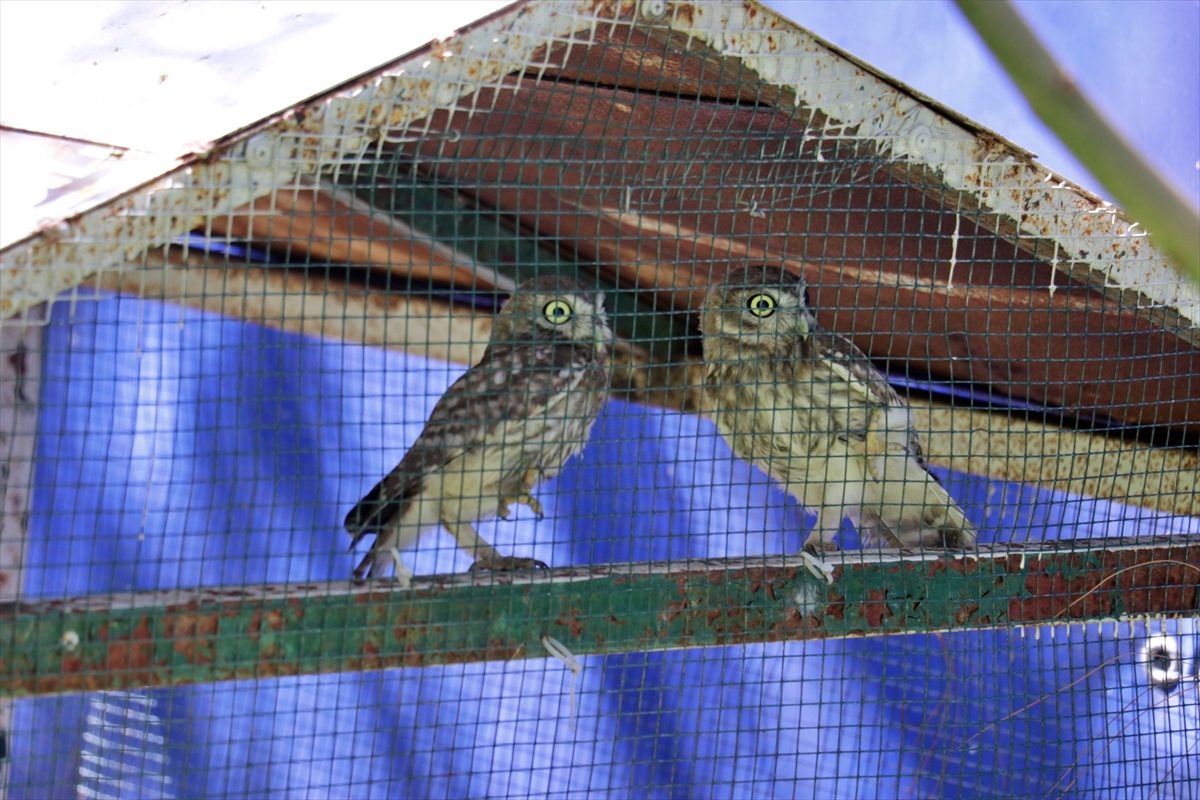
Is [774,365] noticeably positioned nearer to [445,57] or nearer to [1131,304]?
[1131,304]

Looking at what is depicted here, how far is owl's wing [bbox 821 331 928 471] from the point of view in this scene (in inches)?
106

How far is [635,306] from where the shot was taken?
331 centimetres

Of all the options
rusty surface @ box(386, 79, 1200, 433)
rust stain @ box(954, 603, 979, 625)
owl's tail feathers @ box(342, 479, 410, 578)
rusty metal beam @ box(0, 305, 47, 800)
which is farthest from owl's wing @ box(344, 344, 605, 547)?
rust stain @ box(954, 603, 979, 625)

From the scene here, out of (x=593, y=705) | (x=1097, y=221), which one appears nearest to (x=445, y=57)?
(x=1097, y=221)

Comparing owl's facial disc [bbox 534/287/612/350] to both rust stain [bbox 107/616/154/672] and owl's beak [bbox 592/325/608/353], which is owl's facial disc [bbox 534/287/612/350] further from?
rust stain [bbox 107/616/154/672]

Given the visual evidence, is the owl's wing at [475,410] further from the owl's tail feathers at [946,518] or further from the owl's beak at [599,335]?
the owl's tail feathers at [946,518]

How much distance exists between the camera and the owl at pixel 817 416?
2695 mm

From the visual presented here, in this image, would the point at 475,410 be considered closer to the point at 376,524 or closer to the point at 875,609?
the point at 376,524

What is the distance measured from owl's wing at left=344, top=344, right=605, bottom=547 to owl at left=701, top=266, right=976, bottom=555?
366 millimetres

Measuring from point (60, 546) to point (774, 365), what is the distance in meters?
2.63

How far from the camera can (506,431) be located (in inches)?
108

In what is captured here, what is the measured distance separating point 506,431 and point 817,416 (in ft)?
2.35

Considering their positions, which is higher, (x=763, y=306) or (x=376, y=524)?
(x=763, y=306)

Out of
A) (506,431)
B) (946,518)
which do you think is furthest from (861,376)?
(506,431)
